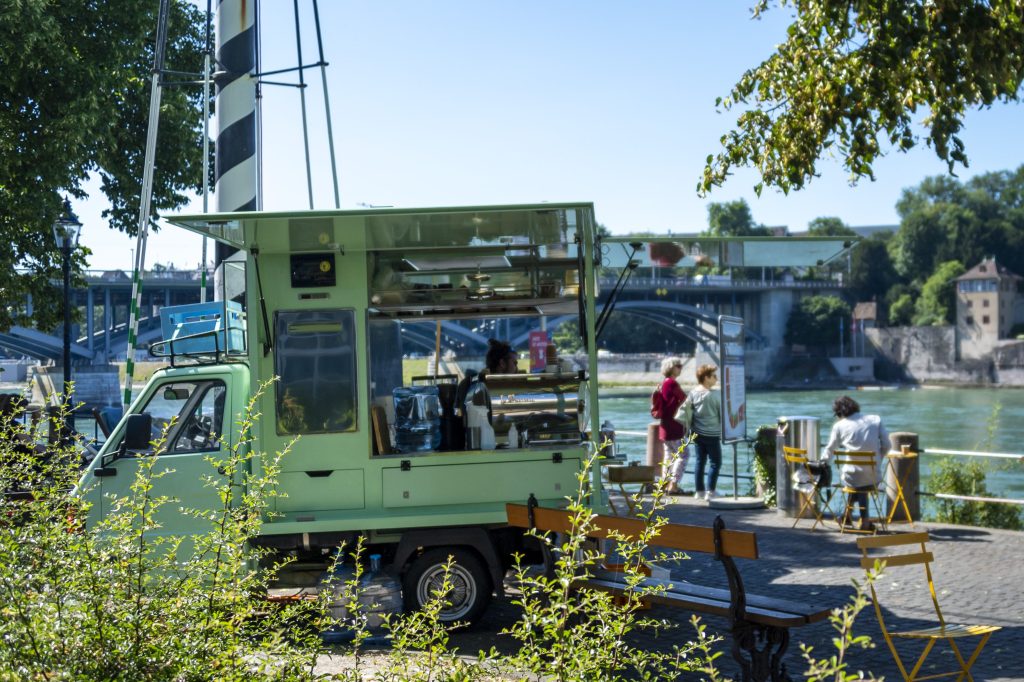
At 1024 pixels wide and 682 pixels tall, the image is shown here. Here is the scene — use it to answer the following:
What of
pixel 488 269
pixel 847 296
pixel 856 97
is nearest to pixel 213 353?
pixel 488 269

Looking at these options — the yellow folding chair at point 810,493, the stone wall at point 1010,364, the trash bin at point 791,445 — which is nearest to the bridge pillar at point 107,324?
the trash bin at point 791,445

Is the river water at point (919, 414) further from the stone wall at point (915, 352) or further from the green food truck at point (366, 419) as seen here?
the green food truck at point (366, 419)

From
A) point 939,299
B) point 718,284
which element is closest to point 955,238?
point 939,299

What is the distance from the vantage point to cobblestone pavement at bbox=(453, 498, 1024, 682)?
6508mm

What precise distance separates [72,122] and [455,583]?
11.7 metres

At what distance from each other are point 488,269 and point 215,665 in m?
4.99

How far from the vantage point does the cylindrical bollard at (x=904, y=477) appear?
11.5m

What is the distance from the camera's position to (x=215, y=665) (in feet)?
10.9

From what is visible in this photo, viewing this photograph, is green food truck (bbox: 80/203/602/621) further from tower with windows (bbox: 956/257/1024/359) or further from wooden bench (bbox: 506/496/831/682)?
tower with windows (bbox: 956/257/1024/359)

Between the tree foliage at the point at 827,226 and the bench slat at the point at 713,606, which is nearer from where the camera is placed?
the bench slat at the point at 713,606

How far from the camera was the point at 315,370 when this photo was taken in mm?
7191

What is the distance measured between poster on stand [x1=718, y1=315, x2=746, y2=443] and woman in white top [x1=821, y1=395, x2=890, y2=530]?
200 centimetres

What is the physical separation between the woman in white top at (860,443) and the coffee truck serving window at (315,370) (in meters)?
Answer: 5.45

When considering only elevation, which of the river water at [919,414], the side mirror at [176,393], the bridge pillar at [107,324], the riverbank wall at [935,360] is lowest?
the river water at [919,414]
